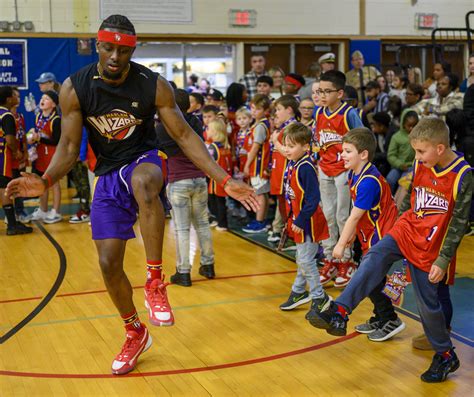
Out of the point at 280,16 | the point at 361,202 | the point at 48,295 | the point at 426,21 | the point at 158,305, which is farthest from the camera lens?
the point at 426,21

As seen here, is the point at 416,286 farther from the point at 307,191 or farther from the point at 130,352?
the point at 130,352

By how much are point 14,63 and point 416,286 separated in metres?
10.8

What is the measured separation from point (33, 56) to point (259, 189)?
6638 millimetres

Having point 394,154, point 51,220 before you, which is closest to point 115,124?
point 394,154

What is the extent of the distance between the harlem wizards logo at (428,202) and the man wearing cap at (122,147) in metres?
1.23

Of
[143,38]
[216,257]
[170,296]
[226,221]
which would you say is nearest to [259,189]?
[226,221]

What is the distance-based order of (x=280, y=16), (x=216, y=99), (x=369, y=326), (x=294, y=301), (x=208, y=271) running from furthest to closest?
(x=280, y=16) → (x=216, y=99) → (x=208, y=271) → (x=294, y=301) → (x=369, y=326)

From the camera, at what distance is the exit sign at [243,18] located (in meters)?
14.6

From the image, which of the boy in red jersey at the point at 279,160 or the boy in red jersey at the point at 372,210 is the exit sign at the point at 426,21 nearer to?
the boy in red jersey at the point at 279,160

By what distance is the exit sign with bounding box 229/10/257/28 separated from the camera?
47.8ft

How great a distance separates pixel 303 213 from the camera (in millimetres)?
5613

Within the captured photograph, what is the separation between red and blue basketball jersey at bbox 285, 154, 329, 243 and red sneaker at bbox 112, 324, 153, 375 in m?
1.51

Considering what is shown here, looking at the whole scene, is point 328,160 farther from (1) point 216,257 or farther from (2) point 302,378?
(2) point 302,378

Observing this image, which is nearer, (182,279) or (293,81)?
(182,279)
